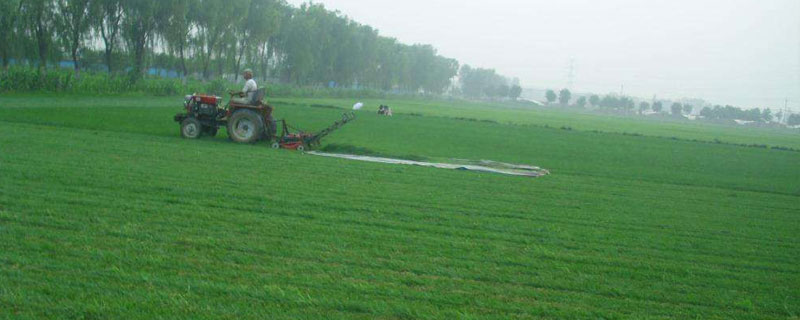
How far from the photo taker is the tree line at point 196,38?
41312 millimetres

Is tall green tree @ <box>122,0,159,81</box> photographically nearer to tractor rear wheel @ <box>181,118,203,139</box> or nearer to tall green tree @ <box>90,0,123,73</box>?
tall green tree @ <box>90,0,123,73</box>

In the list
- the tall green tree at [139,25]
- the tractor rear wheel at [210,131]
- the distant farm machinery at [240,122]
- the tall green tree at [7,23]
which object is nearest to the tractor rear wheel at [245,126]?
the distant farm machinery at [240,122]

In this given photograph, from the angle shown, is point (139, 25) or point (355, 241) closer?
point (355, 241)

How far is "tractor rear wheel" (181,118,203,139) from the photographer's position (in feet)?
55.4

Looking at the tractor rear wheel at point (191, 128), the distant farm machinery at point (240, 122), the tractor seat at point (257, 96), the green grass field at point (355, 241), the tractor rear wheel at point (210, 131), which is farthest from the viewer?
the tractor rear wheel at point (210, 131)

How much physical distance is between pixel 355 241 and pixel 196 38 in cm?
5574

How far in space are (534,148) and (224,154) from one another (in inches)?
467

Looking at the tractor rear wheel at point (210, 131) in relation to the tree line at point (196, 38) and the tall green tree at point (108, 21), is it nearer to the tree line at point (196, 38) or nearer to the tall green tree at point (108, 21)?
the tree line at point (196, 38)

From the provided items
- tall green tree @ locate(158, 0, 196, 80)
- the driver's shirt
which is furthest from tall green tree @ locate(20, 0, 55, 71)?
the driver's shirt

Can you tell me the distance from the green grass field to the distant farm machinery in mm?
2341

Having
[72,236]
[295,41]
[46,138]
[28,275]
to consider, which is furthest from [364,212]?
[295,41]

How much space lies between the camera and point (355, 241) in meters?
6.86

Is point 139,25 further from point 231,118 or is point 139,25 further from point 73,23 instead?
point 231,118

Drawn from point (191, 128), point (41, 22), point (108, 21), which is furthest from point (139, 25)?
point (191, 128)
